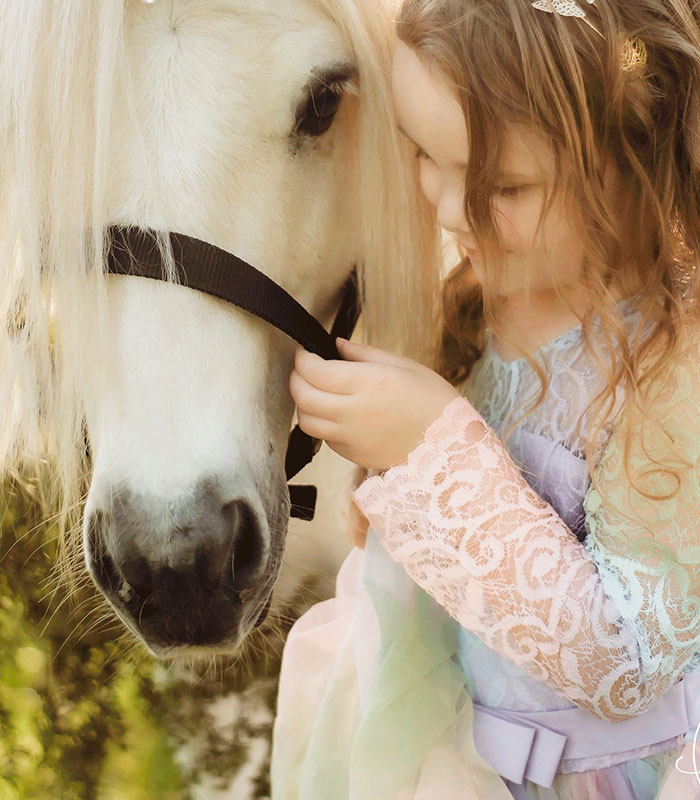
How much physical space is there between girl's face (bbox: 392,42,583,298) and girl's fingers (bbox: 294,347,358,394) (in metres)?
0.13

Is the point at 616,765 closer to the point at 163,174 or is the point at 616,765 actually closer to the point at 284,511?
the point at 284,511

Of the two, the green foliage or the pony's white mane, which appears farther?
the green foliage

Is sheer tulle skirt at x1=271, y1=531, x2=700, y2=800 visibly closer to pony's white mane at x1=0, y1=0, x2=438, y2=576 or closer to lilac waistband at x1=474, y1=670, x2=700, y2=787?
lilac waistband at x1=474, y1=670, x2=700, y2=787

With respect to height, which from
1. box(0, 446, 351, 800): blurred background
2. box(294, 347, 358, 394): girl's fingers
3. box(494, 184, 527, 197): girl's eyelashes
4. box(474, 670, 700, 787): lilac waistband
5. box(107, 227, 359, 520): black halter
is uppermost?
box(494, 184, 527, 197): girl's eyelashes

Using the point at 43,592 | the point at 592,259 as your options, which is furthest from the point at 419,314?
the point at 43,592

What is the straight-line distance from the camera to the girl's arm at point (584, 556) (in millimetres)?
496

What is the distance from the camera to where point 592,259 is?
53 centimetres

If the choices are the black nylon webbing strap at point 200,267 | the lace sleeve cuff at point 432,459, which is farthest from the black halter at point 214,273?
the lace sleeve cuff at point 432,459

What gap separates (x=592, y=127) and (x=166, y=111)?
280 millimetres

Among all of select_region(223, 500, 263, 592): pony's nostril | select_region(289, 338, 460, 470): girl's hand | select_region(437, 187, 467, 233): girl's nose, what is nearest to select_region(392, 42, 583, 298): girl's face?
select_region(437, 187, 467, 233): girl's nose

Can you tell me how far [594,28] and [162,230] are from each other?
0.31 meters

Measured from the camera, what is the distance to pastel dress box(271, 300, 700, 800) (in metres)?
0.50

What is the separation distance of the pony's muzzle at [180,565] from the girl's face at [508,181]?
258 mm

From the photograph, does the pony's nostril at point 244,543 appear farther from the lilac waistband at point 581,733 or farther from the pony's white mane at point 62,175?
the lilac waistband at point 581,733
